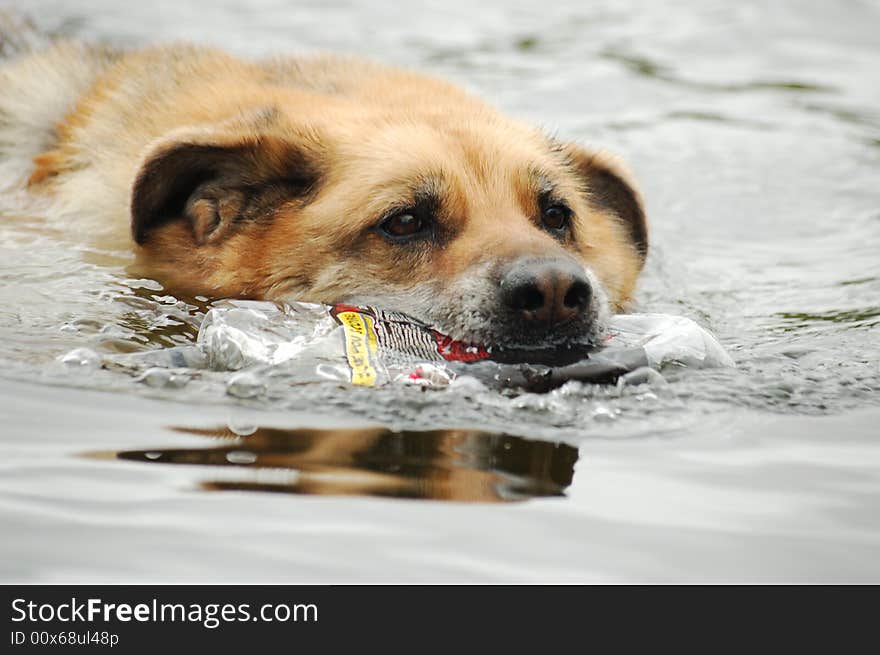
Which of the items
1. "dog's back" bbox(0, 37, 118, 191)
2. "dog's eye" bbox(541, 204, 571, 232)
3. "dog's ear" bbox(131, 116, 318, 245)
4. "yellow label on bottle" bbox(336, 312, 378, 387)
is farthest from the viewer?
"dog's back" bbox(0, 37, 118, 191)

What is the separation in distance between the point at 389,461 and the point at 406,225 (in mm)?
1470

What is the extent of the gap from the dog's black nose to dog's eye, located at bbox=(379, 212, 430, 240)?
58 centimetres

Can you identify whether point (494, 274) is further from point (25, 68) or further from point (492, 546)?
point (25, 68)

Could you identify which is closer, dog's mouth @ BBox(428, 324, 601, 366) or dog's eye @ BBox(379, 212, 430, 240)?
dog's mouth @ BBox(428, 324, 601, 366)

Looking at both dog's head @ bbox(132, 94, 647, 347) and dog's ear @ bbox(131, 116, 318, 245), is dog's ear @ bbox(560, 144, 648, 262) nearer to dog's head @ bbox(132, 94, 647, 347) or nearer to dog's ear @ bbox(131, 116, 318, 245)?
dog's head @ bbox(132, 94, 647, 347)

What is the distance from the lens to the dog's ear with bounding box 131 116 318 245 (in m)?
4.92

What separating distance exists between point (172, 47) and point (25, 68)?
1.08 meters

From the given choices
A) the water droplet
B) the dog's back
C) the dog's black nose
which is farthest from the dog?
the water droplet

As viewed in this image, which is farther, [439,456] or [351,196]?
[351,196]

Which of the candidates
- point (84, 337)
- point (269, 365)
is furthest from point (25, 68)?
point (269, 365)

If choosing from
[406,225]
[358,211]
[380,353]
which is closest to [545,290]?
[380,353]

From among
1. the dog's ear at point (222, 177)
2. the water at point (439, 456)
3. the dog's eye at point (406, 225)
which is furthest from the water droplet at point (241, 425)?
the dog's ear at point (222, 177)

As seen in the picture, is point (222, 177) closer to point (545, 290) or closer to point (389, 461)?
point (545, 290)

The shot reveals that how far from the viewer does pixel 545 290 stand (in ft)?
13.9
